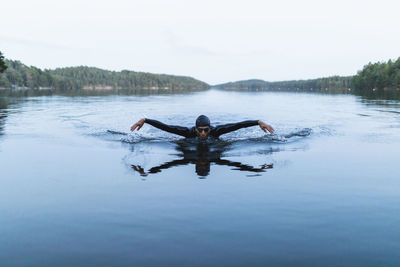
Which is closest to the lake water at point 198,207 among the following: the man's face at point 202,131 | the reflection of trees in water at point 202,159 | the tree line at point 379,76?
the reflection of trees in water at point 202,159

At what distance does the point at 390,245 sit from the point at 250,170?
448cm

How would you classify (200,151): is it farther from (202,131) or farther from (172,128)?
(172,128)

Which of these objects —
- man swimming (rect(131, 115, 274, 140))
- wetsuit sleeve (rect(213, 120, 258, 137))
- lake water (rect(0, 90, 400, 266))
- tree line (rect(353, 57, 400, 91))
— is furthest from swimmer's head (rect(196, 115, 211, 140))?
tree line (rect(353, 57, 400, 91))

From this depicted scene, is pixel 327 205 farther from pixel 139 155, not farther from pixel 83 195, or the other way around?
pixel 139 155

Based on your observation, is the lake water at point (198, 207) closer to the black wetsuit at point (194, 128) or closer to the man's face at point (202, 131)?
the man's face at point (202, 131)

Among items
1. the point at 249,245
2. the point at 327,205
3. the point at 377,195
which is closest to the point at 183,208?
the point at 249,245

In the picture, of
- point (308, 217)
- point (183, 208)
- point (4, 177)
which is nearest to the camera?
point (308, 217)

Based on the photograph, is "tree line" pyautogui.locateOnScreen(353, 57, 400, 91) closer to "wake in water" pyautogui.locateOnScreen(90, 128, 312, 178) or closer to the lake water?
"wake in water" pyautogui.locateOnScreen(90, 128, 312, 178)

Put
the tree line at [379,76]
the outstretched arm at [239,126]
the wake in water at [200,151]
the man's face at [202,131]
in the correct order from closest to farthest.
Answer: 1. the wake in water at [200,151]
2. the outstretched arm at [239,126]
3. the man's face at [202,131]
4. the tree line at [379,76]

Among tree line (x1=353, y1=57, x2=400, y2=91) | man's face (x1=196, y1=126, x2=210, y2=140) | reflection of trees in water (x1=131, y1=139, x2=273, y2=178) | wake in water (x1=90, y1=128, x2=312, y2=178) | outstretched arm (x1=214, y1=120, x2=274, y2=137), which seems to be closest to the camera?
reflection of trees in water (x1=131, y1=139, x2=273, y2=178)

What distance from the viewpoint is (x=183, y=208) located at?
5730mm

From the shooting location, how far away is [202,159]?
10016 millimetres

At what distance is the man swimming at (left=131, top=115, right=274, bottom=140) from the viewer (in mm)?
11250

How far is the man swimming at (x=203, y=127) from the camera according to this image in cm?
1125
